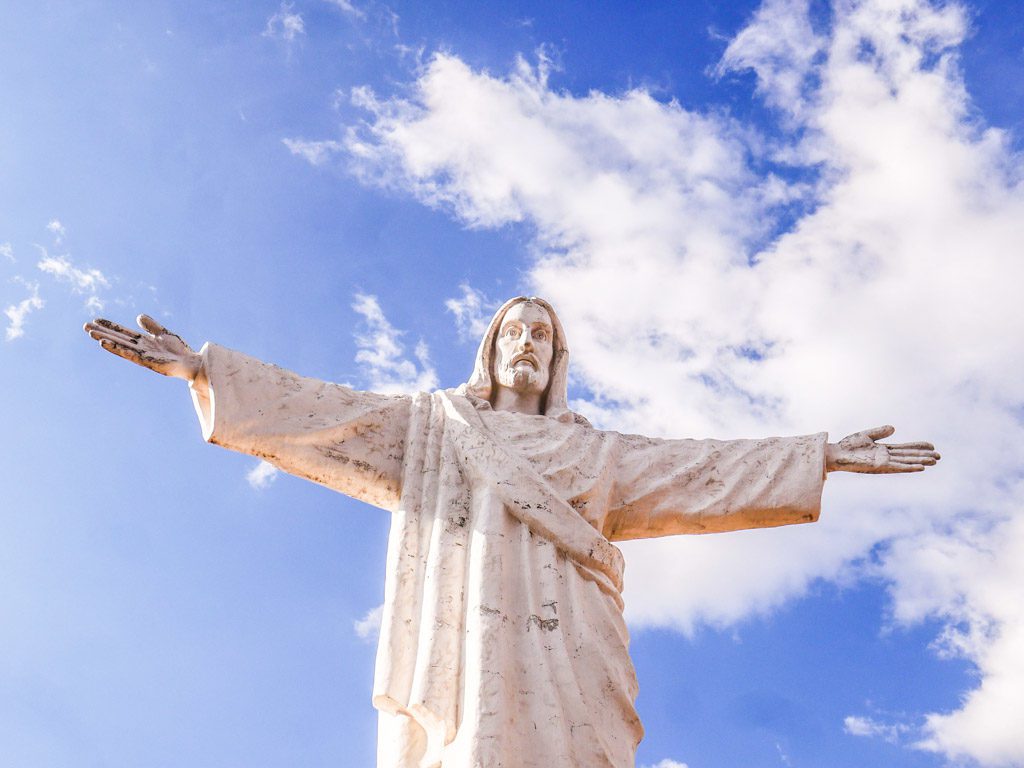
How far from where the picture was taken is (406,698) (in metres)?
8.62

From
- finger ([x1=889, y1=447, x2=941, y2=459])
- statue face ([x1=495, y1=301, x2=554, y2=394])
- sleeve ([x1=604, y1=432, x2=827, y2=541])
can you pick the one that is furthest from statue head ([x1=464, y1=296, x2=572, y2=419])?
finger ([x1=889, y1=447, x2=941, y2=459])

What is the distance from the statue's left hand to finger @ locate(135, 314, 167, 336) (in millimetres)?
5205

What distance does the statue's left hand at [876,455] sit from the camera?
10305 mm

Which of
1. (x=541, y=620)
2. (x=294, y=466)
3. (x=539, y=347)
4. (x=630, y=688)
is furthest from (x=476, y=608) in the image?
(x=539, y=347)

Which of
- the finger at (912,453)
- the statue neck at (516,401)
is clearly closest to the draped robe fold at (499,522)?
the statue neck at (516,401)

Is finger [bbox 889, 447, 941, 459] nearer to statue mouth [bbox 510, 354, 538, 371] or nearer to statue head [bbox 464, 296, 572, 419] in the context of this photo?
statue head [bbox 464, 296, 572, 419]

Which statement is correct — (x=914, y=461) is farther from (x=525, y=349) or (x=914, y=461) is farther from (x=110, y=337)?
(x=110, y=337)

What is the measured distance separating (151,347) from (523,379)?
2.98m

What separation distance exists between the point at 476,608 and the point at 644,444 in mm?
2497

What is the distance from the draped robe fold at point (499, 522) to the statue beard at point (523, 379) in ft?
1.43

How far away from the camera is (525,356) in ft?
36.0

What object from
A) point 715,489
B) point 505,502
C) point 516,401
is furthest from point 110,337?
point 715,489

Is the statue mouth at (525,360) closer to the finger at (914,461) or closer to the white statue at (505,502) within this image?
the white statue at (505,502)

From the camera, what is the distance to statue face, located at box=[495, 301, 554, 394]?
10891mm
